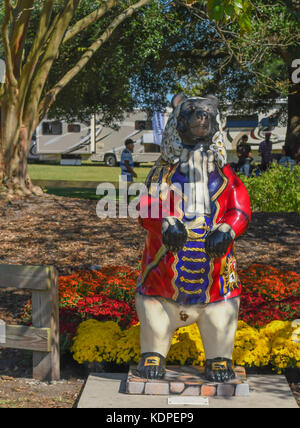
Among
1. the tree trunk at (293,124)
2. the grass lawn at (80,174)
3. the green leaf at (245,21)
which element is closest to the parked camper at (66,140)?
the grass lawn at (80,174)

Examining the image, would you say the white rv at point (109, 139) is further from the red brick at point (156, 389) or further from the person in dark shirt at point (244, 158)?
the red brick at point (156, 389)

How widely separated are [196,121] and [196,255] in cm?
90

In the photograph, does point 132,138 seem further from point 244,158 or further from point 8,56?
point 8,56

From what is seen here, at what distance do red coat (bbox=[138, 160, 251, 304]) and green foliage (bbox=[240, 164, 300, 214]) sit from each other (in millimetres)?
6007

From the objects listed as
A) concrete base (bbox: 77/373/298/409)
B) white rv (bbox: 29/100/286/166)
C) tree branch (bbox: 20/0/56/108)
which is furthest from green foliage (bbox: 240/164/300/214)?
white rv (bbox: 29/100/286/166)

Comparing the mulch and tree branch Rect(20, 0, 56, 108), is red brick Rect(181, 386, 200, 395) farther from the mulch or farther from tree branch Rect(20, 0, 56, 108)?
tree branch Rect(20, 0, 56, 108)

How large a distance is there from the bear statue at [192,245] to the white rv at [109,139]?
27.9 meters

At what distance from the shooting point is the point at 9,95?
9.23 m

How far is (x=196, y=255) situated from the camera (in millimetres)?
3857

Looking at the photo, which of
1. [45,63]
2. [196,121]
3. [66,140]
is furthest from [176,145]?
[66,140]

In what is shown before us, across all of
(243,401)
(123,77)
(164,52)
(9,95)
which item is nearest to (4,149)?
(9,95)

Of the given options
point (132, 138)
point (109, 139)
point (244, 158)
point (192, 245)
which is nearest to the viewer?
point (192, 245)

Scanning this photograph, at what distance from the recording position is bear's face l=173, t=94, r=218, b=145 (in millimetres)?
3900
